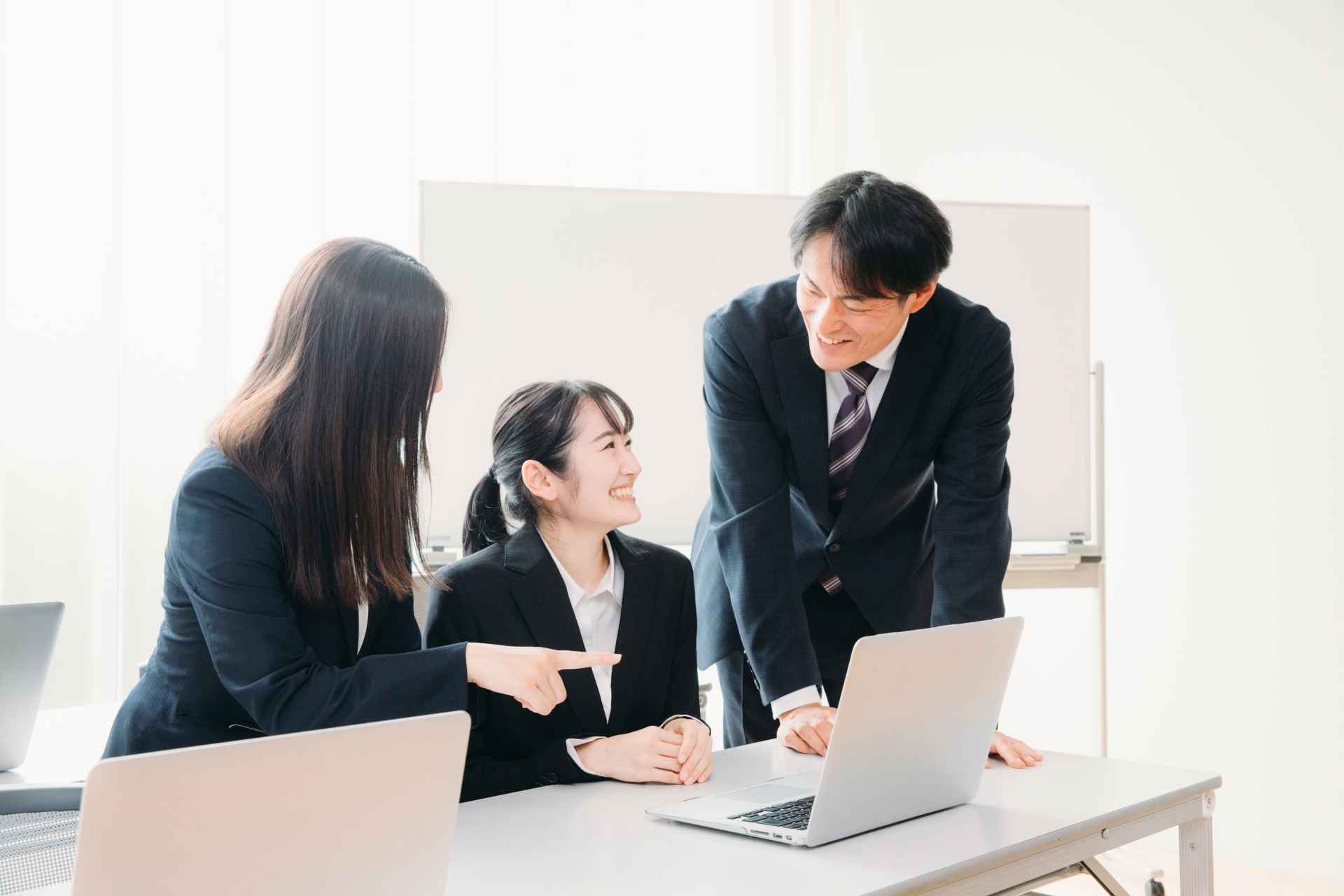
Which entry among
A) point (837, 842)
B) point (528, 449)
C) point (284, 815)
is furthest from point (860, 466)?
point (284, 815)

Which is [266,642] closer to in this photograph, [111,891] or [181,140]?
[111,891]

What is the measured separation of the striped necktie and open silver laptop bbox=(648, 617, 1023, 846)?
1.81 ft

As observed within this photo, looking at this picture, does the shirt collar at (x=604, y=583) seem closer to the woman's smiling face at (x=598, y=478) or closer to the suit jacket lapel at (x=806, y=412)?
the woman's smiling face at (x=598, y=478)

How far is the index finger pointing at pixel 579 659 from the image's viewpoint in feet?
3.57

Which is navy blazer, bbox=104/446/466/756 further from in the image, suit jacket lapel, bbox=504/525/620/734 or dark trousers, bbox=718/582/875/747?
dark trousers, bbox=718/582/875/747

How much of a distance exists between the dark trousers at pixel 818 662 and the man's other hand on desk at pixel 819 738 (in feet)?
0.95

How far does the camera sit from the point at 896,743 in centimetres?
106

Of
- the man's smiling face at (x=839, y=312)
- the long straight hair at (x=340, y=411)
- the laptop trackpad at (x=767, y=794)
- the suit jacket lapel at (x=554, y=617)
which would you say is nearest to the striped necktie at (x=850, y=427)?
the man's smiling face at (x=839, y=312)

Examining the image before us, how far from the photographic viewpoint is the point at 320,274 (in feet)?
4.07

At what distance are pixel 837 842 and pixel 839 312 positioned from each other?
2.38 ft

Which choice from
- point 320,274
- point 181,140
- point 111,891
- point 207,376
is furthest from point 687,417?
point 111,891

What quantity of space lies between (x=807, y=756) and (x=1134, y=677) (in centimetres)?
207

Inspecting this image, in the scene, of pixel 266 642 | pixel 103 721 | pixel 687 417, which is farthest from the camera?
pixel 687 417

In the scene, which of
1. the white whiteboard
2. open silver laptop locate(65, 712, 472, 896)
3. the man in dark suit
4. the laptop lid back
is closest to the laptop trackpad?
the laptop lid back
